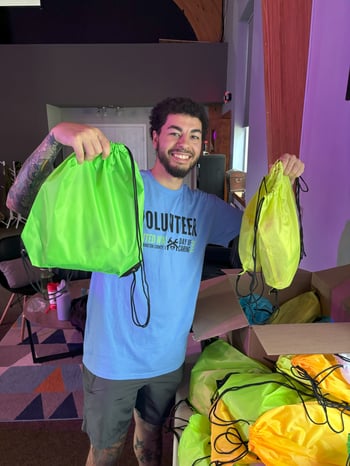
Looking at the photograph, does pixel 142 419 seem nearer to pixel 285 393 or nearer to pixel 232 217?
pixel 285 393

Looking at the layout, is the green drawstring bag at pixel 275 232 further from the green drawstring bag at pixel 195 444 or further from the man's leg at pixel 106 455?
the man's leg at pixel 106 455

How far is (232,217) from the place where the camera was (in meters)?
1.19

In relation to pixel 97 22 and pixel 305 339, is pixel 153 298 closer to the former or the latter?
pixel 305 339

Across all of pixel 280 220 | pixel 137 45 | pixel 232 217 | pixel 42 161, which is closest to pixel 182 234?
pixel 232 217

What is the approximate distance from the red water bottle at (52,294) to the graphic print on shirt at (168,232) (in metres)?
1.52

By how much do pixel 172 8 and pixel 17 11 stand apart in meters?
2.89

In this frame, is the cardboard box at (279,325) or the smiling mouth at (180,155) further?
the smiling mouth at (180,155)

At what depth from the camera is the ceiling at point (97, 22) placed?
6.25m

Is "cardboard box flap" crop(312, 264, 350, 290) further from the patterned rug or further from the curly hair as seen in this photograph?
the patterned rug

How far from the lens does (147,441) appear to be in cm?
131

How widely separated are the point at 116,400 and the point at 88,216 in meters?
0.67

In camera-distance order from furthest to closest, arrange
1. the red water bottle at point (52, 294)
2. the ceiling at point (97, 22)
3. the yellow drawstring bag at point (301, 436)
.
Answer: the ceiling at point (97, 22), the red water bottle at point (52, 294), the yellow drawstring bag at point (301, 436)

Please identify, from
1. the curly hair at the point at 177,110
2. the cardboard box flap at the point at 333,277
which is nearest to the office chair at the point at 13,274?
the curly hair at the point at 177,110

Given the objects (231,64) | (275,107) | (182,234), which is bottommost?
(182,234)
